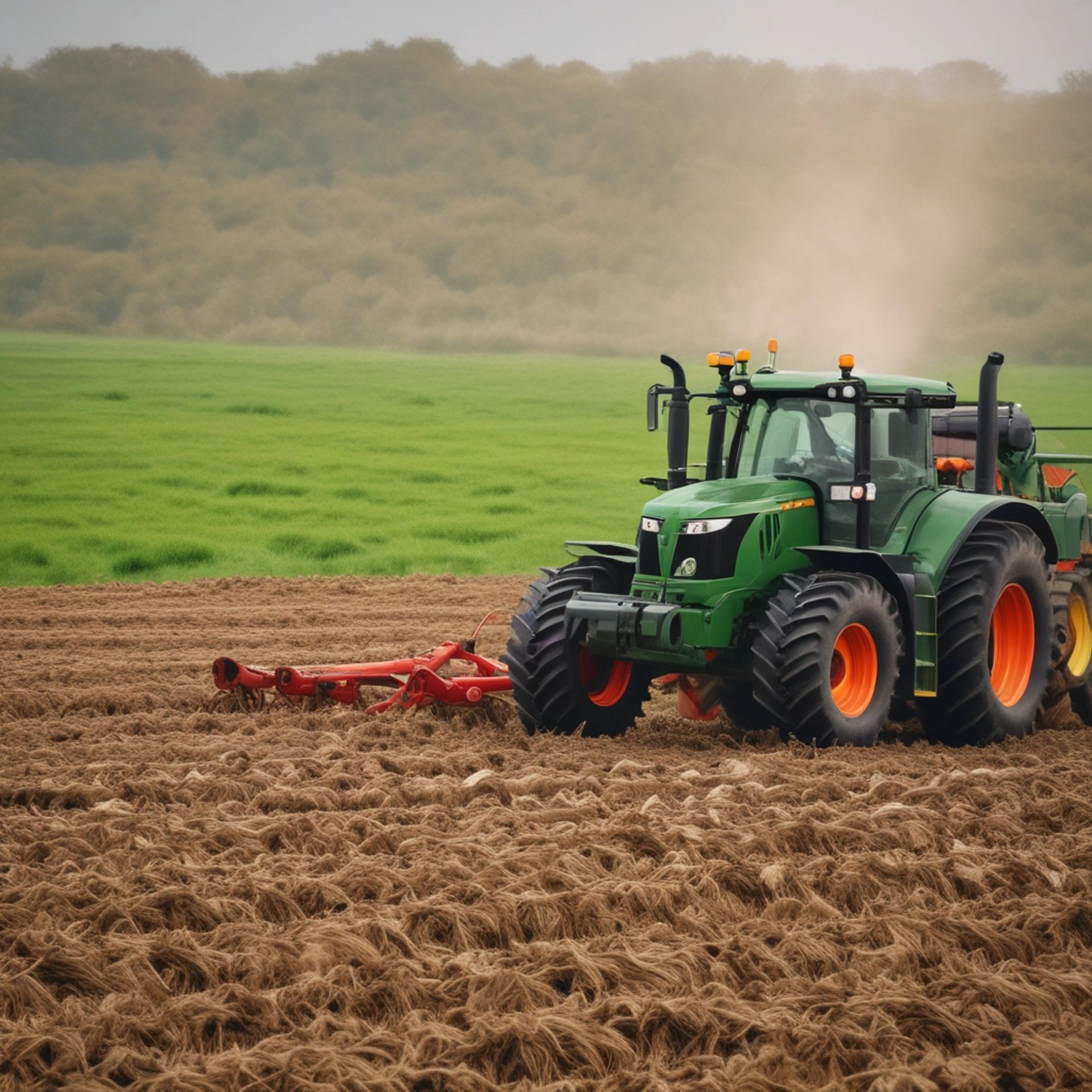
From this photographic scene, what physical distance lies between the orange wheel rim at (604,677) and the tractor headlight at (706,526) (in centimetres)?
104

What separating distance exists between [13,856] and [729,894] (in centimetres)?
308

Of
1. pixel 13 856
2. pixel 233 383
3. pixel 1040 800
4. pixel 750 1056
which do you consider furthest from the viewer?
pixel 233 383

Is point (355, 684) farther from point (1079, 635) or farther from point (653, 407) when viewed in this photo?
point (1079, 635)

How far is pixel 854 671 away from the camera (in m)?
8.56

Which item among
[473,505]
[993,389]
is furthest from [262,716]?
[473,505]

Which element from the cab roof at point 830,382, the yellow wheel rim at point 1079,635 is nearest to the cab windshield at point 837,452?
the cab roof at point 830,382

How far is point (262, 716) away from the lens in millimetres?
9055

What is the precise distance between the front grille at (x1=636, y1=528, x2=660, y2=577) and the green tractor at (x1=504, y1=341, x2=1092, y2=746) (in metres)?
0.01

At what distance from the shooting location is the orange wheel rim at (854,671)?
8.42m

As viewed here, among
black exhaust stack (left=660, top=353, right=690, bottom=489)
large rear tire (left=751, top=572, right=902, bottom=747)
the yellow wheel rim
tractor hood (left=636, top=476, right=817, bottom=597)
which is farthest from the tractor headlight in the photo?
the yellow wheel rim

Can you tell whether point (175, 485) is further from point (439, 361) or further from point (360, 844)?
point (439, 361)

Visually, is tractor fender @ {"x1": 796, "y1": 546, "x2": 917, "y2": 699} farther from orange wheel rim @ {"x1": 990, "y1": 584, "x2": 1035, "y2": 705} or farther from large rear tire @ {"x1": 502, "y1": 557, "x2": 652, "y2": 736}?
large rear tire @ {"x1": 502, "y1": 557, "x2": 652, "y2": 736}

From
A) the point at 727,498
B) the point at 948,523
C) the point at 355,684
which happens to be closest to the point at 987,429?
the point at 948,523

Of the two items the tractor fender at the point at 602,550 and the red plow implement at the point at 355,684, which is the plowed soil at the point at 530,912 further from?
the tractor fender at the point at 602,550
